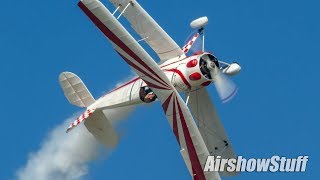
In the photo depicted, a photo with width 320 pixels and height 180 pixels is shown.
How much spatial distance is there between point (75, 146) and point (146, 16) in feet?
22.7

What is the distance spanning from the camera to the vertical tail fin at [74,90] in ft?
197

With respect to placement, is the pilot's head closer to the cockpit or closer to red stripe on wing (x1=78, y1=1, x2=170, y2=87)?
red stripe on wing (x1=78, y1=1, x2=170, y2=87)

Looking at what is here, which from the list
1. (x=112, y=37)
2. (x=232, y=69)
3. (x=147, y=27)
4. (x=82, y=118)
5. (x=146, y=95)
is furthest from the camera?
(x=82, y=118)

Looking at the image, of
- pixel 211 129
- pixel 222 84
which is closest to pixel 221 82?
pixel 222 84

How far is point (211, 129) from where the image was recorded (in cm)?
5969

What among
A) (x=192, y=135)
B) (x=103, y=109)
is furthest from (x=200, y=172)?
(x=103, y=109)

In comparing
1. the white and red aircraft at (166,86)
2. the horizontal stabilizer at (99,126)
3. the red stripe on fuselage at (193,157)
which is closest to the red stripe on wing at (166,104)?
the white and red aircraft at (166,86)

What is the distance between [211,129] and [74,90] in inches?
236

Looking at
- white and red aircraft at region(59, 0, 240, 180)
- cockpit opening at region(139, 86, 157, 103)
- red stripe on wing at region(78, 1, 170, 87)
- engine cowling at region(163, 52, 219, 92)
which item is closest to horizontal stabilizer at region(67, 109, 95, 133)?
white and red aircraft at region(59, 0, 240, 180)

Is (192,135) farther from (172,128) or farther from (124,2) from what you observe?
(124,2)

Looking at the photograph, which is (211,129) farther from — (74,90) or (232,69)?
(74,90)

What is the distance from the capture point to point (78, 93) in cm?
6019

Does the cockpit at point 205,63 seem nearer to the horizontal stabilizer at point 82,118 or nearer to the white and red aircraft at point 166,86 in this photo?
the white and red aircraft at point 166,86

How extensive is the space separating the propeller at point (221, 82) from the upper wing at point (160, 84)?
1.56m
